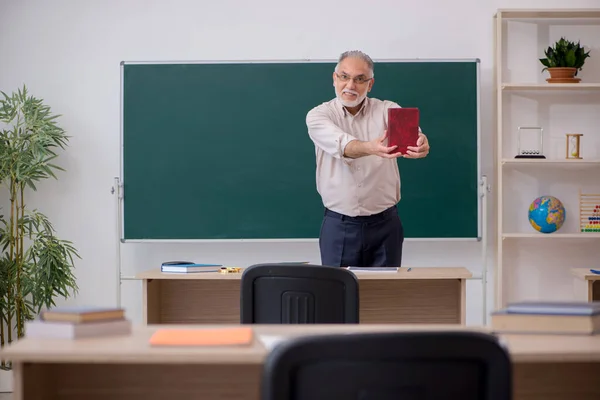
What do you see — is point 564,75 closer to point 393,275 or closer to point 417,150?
point 417,150

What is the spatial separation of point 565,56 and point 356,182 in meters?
2.04

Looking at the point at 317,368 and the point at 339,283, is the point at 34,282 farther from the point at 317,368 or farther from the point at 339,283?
the point at 317,368

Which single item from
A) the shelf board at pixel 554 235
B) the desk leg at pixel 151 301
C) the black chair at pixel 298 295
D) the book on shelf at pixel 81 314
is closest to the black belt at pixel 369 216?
the desk leg at pixel 151 301

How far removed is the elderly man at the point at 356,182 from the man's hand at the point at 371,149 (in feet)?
0.27

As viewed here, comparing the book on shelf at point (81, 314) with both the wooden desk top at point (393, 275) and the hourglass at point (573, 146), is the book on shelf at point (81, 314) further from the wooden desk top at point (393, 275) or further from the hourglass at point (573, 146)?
the hourglass at point (573, 146)

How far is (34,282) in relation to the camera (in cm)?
482

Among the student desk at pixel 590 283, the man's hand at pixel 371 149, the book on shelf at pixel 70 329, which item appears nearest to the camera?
the book on shelf at pixel 70 329

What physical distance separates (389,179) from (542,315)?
197 centimetres

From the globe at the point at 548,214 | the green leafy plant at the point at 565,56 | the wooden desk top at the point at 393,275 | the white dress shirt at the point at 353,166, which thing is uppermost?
the green leafy plant at the point at 565,56

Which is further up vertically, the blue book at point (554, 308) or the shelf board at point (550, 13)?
the shelf board at point (550, 13)

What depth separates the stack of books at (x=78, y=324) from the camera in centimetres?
186

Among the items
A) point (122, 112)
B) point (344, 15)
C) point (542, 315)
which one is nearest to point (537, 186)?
point (344, 15)

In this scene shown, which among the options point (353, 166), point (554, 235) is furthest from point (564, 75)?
point (353, 166)

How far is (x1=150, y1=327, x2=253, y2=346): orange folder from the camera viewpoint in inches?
69.6
